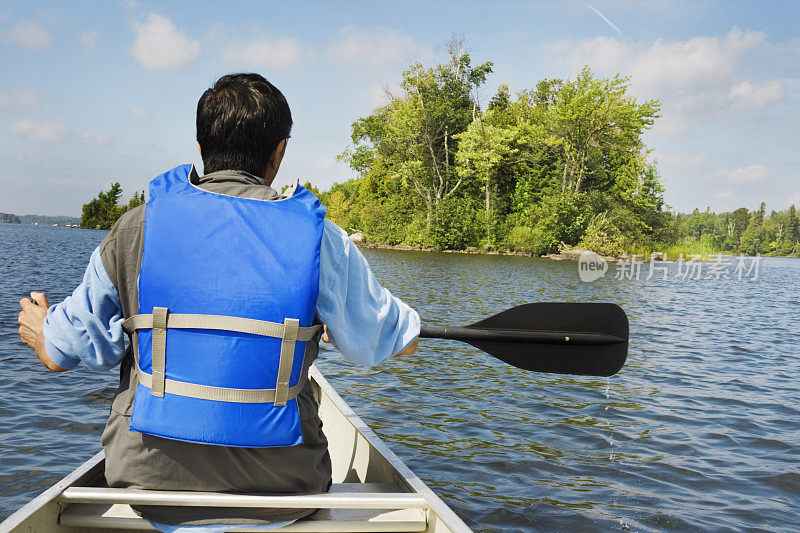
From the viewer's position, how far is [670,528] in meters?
4.00

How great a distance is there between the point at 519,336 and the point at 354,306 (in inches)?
39.7

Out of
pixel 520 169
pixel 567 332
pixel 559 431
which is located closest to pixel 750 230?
pixel 520 169

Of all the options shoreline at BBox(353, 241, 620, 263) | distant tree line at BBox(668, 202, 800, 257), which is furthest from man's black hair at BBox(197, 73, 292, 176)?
distant tree line at BBox(668, 202, 800, 257)

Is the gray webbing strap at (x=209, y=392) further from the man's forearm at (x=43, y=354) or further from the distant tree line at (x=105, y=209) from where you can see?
the distant tree line at (x=105, y=209)

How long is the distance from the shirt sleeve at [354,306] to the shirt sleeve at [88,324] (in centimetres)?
57

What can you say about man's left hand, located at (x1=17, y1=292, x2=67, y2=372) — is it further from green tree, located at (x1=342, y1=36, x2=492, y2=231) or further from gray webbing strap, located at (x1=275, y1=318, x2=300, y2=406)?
green tree, located at (x1=342, y1=36, x2=492, y2=231)

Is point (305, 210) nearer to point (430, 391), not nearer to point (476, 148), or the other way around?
point (430, 391)

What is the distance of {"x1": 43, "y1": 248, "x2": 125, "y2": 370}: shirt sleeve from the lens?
5.48 feet

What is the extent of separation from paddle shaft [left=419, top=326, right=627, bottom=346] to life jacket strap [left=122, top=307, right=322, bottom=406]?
30.6 inches

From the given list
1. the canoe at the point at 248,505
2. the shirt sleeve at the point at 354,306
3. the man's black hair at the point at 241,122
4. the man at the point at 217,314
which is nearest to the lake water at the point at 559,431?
the canoe at the point at 248,505

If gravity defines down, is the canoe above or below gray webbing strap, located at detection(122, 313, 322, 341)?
below

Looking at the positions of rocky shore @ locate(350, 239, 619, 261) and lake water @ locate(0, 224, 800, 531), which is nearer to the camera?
lake water @ locate(0, 224, 800, 531)

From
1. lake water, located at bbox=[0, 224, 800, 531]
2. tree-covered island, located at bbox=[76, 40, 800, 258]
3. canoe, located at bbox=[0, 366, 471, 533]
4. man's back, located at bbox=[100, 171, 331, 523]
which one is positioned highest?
tree-covered island, located at bbox=[76, 40, 800, 258]

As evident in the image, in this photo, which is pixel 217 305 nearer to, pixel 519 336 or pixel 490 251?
pixel 519 336
